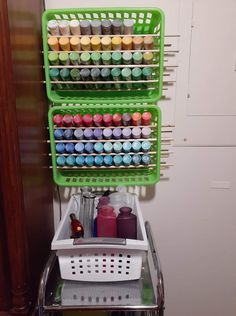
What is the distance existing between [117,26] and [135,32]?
12cm

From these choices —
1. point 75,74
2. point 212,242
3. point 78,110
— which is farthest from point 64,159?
point 212,242

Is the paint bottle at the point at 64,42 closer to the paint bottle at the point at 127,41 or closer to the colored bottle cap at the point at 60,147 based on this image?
the paint bottle at the point at 127,41

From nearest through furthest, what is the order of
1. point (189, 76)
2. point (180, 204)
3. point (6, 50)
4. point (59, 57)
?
A: 1. point (6, 50)
2. point (59, 57)
3. point (189, 76)
4. point (180, 204)

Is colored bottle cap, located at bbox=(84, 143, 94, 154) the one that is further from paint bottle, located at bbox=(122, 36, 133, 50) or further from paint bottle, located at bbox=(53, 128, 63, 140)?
paint bottle, located at bbox=(122, 36, 133, 50)

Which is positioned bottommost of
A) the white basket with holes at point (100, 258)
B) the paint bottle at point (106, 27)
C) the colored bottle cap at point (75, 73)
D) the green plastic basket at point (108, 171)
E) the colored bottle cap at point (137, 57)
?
the white basket with holes at point (100, 258)

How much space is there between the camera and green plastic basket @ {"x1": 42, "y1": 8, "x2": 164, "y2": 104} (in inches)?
40.0

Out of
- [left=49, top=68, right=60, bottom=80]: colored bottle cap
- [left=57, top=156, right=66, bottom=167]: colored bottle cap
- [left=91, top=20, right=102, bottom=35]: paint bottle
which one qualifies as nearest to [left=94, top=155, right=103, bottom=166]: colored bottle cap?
[left=57, top=156, right=66, bottom=167]: colored bottle cap

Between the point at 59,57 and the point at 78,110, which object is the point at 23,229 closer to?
the point at 78,110

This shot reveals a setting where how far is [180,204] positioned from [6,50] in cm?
95

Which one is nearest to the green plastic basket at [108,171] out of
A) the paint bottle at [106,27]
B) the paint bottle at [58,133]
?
the paint bottle at [58,133]

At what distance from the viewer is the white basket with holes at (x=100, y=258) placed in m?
0.87

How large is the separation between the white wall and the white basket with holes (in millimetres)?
445

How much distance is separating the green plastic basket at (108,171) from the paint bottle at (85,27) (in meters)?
0.26

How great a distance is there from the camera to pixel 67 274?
92 centimetres
